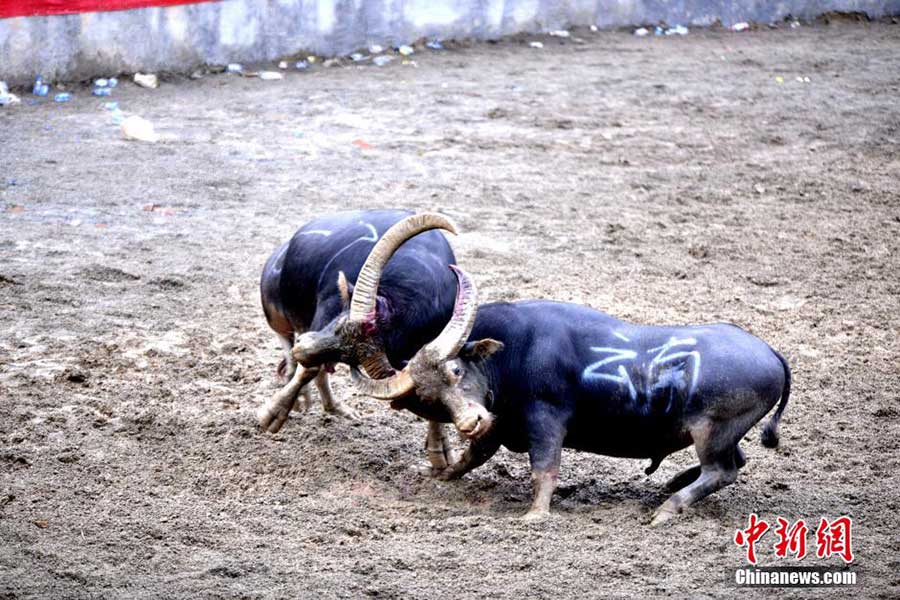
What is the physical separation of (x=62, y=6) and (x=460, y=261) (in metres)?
6.36

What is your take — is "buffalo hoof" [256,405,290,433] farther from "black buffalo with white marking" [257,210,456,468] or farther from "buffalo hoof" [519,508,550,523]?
"buffalo hoof" [519,508,550,523]

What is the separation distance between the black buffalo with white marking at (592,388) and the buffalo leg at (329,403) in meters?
1.08

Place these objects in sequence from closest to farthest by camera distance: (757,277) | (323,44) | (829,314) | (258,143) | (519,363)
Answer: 1. (519,363)
2. (829,314)
3. (757,277)
4. (258,143)
5. (323,44)

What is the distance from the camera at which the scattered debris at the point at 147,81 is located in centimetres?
1345

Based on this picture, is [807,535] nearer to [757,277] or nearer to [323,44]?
[757,277]

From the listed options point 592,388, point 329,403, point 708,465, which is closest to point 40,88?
point 329,403

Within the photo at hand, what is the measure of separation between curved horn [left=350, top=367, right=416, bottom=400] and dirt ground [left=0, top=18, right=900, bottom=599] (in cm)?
55

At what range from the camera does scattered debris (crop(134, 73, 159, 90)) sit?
1345 centimetres

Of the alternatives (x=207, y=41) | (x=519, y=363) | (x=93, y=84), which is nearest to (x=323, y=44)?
(x=207, y=41)

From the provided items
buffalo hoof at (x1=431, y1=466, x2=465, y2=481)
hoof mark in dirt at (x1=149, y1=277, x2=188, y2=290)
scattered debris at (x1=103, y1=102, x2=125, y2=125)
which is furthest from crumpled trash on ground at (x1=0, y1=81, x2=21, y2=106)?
buffalo hoof at (x1=431, y1=466, x2=465, y2=481)

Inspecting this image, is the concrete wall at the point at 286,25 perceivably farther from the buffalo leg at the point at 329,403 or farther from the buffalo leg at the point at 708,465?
the buffalo leg at the point at 708,465

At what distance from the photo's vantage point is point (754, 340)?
19.4ft

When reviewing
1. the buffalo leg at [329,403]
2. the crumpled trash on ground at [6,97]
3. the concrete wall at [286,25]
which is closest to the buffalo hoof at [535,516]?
the buffalo leg at [329,403]

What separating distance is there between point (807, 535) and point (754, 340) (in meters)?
0.99
